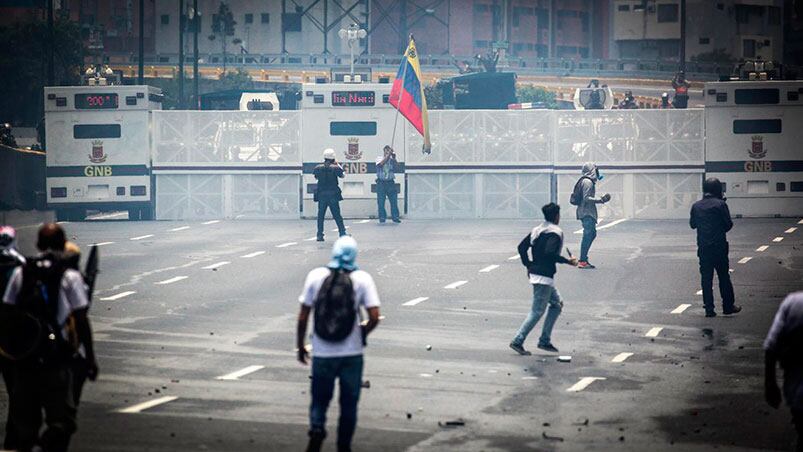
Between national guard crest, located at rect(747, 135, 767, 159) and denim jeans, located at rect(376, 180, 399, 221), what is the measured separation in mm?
8347

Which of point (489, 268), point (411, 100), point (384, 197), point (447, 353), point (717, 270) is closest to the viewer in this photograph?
point (447, 353)

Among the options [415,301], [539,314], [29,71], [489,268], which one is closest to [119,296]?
[415,301]

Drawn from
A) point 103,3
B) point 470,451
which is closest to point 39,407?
point 470,451

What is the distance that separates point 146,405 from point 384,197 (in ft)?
74.6

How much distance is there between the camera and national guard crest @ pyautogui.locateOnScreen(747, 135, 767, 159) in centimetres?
3731

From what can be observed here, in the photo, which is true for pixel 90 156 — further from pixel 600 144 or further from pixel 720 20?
pixel 720 20

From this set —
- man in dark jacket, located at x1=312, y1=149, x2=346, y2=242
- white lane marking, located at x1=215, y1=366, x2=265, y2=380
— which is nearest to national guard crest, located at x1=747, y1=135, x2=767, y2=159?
man in dark jacket, located at x1=312, y1=149, x2=346, y2=242

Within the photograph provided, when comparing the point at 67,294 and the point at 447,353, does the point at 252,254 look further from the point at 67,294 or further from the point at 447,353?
the point at 67,294

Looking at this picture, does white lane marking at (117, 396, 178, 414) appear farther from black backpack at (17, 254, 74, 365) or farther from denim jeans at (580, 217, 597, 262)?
denim jeans at (580, 217, 597, 262)

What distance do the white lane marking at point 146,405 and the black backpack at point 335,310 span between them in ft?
10.6

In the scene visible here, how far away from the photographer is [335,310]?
10891mm

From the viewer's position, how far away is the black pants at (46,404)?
10.5 metres

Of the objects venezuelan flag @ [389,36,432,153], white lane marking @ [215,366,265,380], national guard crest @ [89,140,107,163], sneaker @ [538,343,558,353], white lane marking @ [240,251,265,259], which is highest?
venezuelan flag @ [389,36,432,153]

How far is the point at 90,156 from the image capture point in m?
37.6
